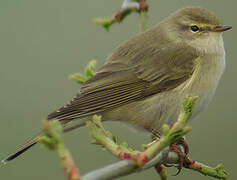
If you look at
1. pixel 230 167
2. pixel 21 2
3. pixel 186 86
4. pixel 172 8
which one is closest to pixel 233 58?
pixel 172 8

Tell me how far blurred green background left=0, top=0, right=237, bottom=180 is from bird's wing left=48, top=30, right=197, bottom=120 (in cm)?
116

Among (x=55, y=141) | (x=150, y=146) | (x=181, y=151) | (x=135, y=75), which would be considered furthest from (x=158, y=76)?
(x=55, y=141)

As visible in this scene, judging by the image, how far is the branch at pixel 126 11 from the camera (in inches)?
111

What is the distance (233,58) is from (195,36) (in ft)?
6.45

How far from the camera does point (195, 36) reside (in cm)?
328

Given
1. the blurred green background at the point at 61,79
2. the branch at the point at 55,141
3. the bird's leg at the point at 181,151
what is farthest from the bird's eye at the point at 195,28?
the branch at the point at 55,141

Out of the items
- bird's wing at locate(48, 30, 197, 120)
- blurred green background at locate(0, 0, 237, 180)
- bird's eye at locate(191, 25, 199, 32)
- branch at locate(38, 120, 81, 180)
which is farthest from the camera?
blurred green background at locate(0, 0, 237, 180)

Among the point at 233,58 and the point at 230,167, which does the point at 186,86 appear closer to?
the point at 230,167

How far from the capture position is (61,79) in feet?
16.0

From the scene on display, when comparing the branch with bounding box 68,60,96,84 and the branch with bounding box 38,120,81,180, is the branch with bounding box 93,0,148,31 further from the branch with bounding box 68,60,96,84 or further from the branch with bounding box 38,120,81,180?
the branch with bounding box 38,120,81,180

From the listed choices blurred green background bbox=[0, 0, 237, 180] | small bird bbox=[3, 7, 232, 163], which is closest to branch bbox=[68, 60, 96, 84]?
small bird bbox=[3, 7, 232, 163]

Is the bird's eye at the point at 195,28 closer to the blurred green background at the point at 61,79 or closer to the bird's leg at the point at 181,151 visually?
the bird's leg at the point at 181,151

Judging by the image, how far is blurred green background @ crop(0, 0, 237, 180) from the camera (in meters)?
4.42

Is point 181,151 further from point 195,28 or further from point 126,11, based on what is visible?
point 195,28
